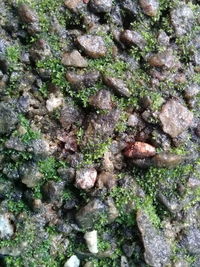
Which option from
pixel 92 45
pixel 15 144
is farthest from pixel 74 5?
pixel 15 144

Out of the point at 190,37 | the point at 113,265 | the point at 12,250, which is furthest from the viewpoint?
the point at 190,37

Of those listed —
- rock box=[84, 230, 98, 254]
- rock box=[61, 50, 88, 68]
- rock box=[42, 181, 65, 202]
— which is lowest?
rock box=[84, 230, 98, 254]

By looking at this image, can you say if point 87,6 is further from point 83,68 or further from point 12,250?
point 12,250

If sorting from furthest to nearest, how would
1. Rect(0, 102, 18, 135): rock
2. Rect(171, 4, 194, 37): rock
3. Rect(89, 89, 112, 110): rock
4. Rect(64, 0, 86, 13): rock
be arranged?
Rect(171, 4, 194, 37): rock, Rect(64, 0, 86, 13): rock, Rect(89, 89, 112, 110): rock, Rect(0, 102, 18, 135): rock

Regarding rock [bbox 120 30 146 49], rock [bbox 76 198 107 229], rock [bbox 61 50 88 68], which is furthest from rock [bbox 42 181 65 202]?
rock [bbox 120 30 146 49]

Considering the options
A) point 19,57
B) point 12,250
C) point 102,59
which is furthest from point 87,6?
point 12,250

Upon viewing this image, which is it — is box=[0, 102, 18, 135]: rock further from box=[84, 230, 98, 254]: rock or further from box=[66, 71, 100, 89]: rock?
box=[84, 230, 98, 254]: rock

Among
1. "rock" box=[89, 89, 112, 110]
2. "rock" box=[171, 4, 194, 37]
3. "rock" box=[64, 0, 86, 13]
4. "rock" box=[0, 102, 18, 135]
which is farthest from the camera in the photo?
"rock" box=[171, 4, 194, 37]
